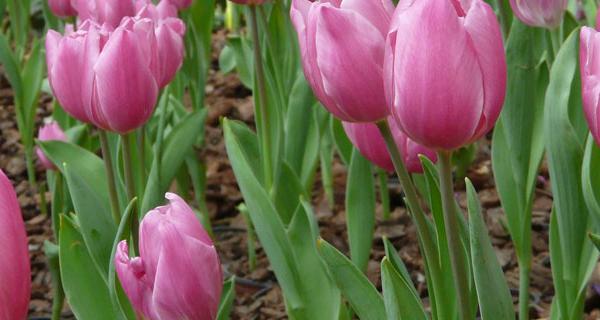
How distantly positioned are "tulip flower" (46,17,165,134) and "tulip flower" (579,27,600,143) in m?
0.51

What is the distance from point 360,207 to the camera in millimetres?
1417

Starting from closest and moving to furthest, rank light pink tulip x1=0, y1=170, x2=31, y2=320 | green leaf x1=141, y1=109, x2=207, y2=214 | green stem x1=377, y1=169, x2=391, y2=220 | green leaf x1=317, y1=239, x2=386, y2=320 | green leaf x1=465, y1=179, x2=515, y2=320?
light pink tulip x1=0, y1=170, x2=31, y2=320, green leaf x1=465, y1=179, x2=515, y2=320, green leaf x1=317, y1=239, x2=386, y2=320, green leaf x1=141, y1=109, x2=207, y2=214, green stem x1=377, y1=169, x2=391, y2=220

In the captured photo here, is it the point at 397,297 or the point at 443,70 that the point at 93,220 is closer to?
the point at 397,297

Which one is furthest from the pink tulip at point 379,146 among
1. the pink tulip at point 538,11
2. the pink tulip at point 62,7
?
the pink tulip at point 62,7

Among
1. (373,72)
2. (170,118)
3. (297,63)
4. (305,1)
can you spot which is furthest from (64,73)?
(170,118)

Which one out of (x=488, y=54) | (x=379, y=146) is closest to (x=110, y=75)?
(x=379, y=146)

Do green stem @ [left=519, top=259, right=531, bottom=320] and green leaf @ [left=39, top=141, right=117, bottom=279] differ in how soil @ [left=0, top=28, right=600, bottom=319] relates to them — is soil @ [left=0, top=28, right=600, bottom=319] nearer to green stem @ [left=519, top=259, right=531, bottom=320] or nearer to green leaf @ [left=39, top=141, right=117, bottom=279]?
green stem @ [left=519, top=259, right=531, bottom=320]

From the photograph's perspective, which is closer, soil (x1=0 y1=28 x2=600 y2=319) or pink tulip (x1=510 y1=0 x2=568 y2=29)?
pink tulip (x1=510 y1=0 x2=568 y2=29)

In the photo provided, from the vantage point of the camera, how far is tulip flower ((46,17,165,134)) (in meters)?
1.13

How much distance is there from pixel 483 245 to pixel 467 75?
0.65 feet

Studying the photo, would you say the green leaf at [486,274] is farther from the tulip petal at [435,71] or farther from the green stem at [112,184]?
the green stem at [112,184]

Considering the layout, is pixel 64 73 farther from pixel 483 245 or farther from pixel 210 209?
pixel 210 209

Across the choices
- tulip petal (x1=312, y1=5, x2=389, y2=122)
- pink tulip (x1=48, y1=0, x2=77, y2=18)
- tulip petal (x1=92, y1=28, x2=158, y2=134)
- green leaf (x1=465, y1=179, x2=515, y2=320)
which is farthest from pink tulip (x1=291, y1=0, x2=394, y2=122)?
pink tulip (x1=48, y1=0, x2=77, y2=18)

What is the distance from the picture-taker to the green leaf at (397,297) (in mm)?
898
